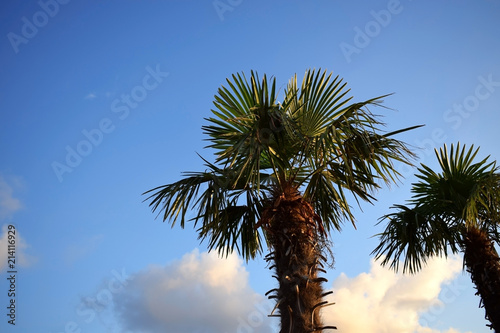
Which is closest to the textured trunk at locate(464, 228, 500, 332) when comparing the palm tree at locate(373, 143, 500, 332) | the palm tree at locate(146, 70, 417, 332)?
the palm tree at locate(373, 143, 500, 332)

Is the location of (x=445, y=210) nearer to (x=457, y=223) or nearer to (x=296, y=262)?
(x=457, y=223)

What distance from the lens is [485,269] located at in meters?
9.62

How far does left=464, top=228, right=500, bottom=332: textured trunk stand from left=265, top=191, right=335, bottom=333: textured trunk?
5.05 meters

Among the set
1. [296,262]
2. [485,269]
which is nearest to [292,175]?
[296,262]

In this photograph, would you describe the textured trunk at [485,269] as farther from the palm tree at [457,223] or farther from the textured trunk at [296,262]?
the textured trunk at [296,262]

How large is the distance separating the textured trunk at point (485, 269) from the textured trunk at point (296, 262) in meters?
5.05

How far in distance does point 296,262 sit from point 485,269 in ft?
18.6

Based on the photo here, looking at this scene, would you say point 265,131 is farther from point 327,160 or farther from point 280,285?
point 280,285

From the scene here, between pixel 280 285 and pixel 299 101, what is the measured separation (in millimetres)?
3004

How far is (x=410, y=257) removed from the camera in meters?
9.78

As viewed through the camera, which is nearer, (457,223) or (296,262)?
(296,262)

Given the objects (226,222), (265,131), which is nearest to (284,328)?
(226,222)

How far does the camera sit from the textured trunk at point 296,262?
6012mm

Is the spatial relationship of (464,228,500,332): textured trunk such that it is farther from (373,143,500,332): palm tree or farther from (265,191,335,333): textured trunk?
(265,191,335,333): textured trunk
